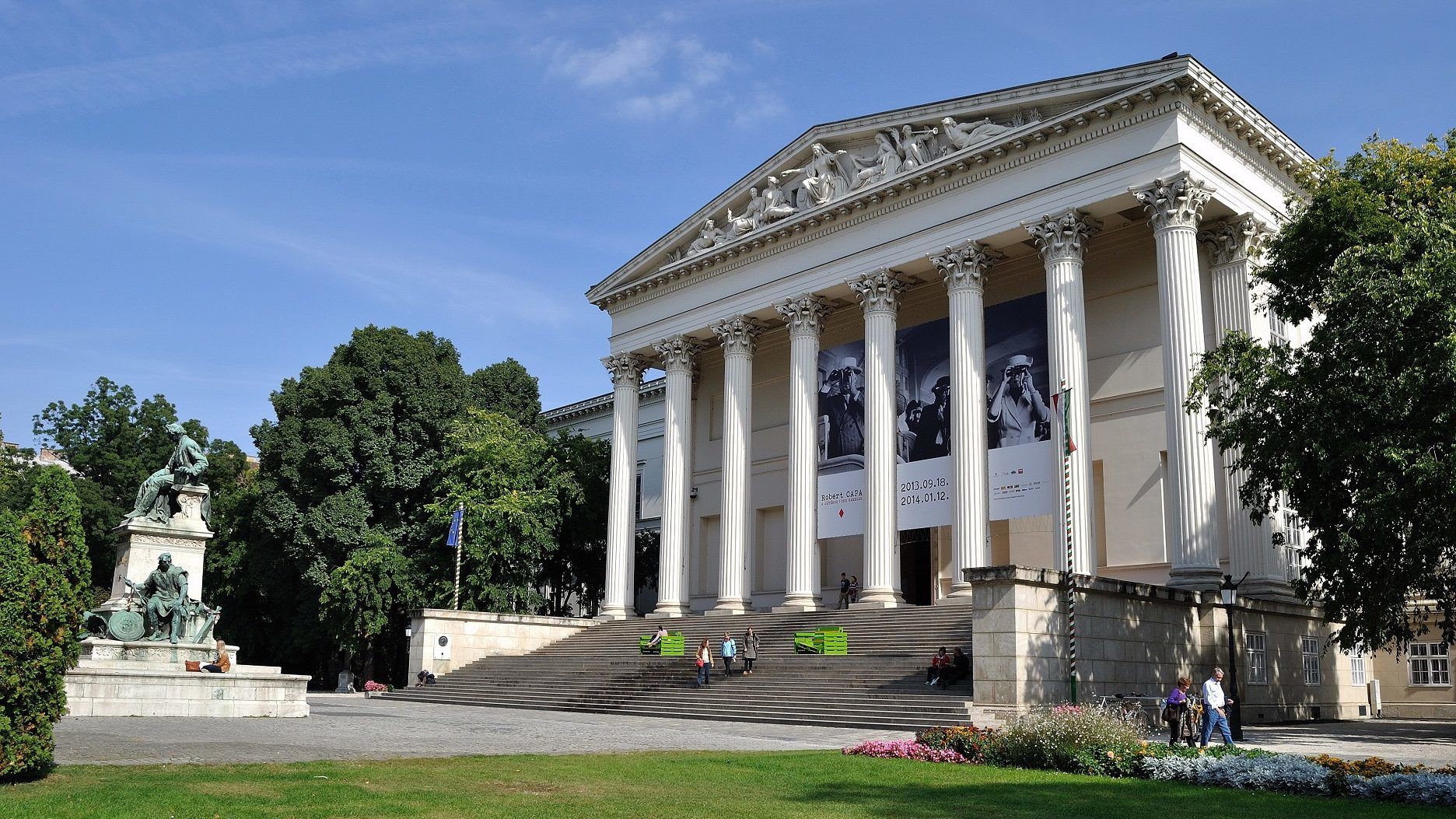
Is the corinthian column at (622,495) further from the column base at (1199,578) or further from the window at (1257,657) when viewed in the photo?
the window at (1257,657)

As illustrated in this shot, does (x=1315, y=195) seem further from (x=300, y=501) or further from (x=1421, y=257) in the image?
(x=300, y=501)

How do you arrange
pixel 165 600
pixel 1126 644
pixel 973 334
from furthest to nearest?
1. pixel 973 334
2. pixel 1126 644
3. pixel 165 600

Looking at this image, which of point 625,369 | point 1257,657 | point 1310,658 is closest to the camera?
point 1257,657

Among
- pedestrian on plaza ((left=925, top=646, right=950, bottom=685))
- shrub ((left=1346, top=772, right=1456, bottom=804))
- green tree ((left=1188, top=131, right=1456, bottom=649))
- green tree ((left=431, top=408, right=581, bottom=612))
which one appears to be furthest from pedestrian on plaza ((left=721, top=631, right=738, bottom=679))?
shrub ((left=1346, top=772, right=1456, bottom=804))

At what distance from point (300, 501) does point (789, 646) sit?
74.3 ft

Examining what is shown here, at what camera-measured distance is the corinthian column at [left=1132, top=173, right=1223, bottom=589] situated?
92.5ft

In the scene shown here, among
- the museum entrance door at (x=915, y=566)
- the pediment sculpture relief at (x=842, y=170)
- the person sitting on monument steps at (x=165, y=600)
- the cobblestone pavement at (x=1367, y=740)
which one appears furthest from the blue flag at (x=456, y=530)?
the cobblestone pavement at (x=1367, y=740)

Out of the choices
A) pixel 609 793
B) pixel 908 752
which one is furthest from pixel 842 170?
pixel 609 793

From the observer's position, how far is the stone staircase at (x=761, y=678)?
25234 mm

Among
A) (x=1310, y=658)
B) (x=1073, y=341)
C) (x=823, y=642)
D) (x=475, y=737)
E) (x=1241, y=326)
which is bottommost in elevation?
(x=475, y=737)

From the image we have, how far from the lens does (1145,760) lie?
14562mm

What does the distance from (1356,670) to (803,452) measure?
669 inches

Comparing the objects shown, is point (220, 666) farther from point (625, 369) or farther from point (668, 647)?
point (625, 369)

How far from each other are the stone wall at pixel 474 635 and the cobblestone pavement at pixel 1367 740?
24.5 meters
